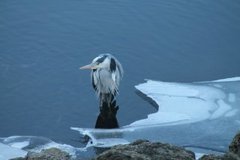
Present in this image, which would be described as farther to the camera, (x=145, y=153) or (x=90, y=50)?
(x=90, y=50)

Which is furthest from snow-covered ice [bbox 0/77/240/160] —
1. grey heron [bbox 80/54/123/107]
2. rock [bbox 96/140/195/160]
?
rock [bbox 96/140/195/160]

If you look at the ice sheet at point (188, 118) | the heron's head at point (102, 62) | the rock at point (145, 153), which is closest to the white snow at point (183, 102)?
the ice sheet at point (188, 118)

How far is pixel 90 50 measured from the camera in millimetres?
9289

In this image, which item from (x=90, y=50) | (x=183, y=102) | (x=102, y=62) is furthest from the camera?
(x=90, y=50)

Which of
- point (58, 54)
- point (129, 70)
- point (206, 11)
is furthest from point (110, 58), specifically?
point (206, 11)

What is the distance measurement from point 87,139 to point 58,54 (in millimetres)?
2421

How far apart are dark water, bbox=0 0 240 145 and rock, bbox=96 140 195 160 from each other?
3412 mm

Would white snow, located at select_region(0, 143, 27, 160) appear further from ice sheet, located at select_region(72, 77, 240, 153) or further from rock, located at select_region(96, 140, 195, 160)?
rock, located at select_region(96, 140, 195, 160)

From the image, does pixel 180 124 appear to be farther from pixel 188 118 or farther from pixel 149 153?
pixel 149 153

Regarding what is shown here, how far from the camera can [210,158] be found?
388 centimetres

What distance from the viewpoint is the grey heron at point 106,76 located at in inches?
309

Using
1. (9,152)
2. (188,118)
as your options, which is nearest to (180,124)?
(188,118)

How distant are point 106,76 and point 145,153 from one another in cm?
413

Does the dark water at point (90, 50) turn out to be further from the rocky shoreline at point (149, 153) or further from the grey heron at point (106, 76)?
the rocky shoreline at point (149, 153)
